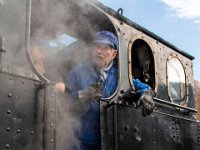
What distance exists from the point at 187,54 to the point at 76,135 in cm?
210

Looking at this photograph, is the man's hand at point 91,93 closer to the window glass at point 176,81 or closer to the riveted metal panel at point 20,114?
the riveted metal panel at point 20,114

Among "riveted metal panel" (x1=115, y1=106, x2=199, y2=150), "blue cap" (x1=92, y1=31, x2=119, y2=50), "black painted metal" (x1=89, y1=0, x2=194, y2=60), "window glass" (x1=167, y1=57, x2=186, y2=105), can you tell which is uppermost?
"black painted metal" (x1=89, y1=0, x2=194, y2=60)

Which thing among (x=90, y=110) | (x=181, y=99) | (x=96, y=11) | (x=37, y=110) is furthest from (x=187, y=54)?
(x=37, y=110)

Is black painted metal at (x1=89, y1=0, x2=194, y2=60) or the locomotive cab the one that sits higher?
black painted metal at (x1=89, y1=0, x2=194, y2=60)

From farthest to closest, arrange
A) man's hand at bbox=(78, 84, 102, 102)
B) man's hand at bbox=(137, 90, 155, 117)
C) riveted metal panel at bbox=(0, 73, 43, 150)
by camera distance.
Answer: man's hand at bbox=(137, 90, 155, 117) < man's hand at bbox=(78, 84, 102, 102) < riveted metal panel at bbox=(0, 73, 43, 150)

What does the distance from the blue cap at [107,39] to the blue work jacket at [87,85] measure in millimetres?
212

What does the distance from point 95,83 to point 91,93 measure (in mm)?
116

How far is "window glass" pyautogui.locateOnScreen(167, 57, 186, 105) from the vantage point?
3998 mm

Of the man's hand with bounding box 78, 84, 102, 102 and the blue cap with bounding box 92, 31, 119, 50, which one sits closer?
the man's hand with bounding box 78, 84, 102, 102

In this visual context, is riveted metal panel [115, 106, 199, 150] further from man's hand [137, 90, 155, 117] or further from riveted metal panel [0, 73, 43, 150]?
riveted metal panel [0, 73, 43, 150]

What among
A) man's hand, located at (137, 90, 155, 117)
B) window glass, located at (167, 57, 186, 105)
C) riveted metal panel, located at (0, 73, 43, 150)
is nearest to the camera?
riveted metal panel, located at (0, 73, 43, 150)

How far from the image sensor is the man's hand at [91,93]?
2.76 metres

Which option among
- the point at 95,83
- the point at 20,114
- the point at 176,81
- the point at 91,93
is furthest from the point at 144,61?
the point at 20,114

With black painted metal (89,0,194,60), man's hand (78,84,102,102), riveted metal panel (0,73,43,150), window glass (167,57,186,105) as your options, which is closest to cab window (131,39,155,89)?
black painted metal (89,0,194,60)
